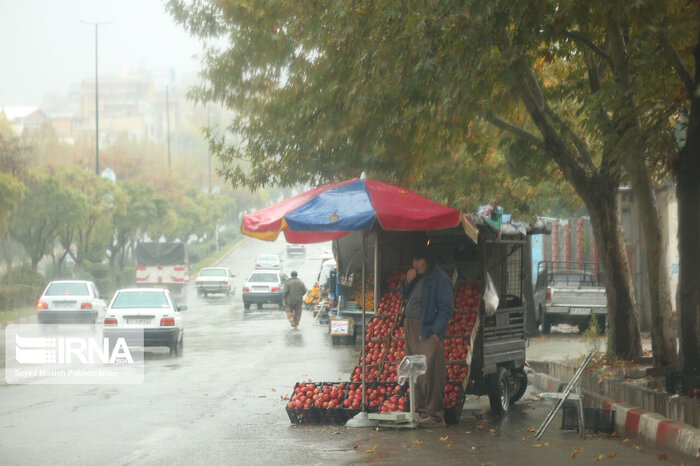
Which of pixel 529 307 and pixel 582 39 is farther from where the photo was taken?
pixel 529 307

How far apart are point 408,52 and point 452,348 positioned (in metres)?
3.70

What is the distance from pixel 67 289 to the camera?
107 feet

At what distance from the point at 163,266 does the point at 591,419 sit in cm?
4881

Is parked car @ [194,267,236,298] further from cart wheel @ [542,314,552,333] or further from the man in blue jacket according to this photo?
the man in blue jacket

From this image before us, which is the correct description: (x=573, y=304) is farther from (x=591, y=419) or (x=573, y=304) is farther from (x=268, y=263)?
(x=268, y=263)

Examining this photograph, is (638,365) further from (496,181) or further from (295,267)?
(295,267)

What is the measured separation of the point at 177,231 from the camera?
8300 centimetres

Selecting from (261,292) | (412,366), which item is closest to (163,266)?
(261,292)

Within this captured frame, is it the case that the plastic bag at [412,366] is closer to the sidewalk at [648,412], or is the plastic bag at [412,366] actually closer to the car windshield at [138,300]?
the sidewalk at [648,412]

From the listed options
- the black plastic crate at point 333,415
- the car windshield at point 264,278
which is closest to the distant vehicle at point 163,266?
the car windshield at point 264,278

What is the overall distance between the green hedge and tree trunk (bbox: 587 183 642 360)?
30.7 metres

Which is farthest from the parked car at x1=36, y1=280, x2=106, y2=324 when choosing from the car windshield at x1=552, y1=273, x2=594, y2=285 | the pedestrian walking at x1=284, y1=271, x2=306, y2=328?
the car windshield at x1=552, y1=273, x2=594, y2=285

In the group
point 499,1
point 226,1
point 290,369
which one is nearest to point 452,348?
point 499,1

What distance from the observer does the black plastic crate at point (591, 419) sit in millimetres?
10719
